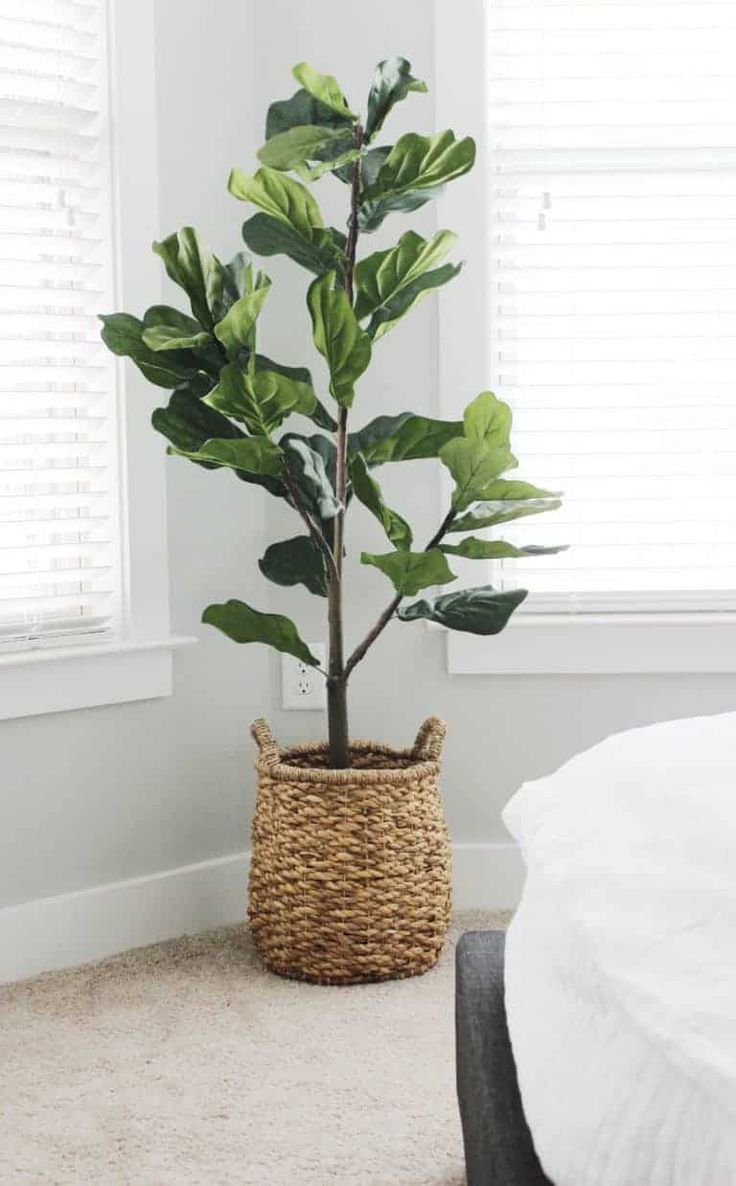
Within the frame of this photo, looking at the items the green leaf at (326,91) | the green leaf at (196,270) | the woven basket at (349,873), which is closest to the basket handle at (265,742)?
the woven basket at (349,873)

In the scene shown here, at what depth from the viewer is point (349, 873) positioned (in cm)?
233

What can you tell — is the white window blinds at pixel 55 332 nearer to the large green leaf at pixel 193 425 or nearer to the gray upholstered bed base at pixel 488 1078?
the large green leaf at pixel 193 425

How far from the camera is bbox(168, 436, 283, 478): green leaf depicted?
2174 mm

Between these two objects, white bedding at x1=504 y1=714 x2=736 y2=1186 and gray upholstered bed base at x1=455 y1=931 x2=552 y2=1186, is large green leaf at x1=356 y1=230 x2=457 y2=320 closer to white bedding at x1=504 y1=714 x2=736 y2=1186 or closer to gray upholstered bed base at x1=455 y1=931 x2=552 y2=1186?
gray upholstered bed base at x1=455 y1=931 x2=552 y2=1186

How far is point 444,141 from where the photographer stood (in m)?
2.25

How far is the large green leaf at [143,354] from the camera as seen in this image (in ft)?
7.39

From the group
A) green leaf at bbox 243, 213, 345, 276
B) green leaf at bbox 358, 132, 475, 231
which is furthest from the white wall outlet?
green leaf at bbox 358, 132, 475, 231

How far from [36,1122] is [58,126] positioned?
1790 millimetres

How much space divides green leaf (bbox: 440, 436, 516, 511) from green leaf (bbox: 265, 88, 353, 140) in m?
0.59

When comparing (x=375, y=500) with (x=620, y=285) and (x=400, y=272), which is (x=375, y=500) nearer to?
(x=400, y=272)

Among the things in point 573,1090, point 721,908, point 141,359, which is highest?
point 141,359

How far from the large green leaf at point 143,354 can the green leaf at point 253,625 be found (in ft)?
1.37

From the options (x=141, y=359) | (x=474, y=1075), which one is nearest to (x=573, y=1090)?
(x=474, y=1075)

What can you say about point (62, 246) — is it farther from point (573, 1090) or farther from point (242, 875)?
point (573, 1090)
